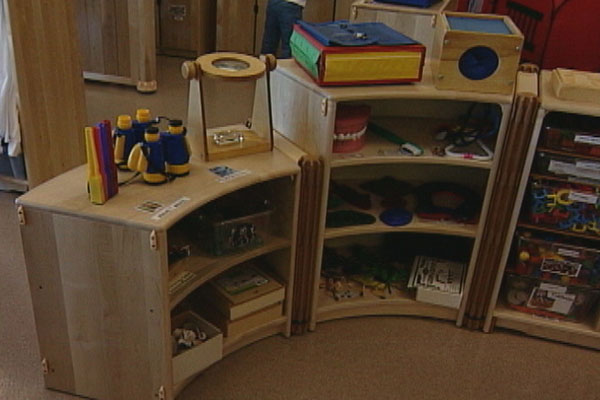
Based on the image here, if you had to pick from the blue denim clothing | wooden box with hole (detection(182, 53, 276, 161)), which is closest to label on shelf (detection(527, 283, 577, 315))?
wooden box with hole (detection(182, 53, 276, 161))

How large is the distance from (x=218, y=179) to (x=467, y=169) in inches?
45.7

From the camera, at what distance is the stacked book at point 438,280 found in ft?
7.72

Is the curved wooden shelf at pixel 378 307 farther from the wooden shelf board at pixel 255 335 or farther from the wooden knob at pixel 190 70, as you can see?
the wooden knob at pixel 190 70

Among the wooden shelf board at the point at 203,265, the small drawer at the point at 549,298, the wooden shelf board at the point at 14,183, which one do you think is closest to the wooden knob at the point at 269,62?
the wooden shelf board at the point at 203,265

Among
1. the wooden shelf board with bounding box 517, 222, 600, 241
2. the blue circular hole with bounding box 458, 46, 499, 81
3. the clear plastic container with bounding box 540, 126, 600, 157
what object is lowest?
the wooden shelf board with bounding box 517, 222, 600, 241

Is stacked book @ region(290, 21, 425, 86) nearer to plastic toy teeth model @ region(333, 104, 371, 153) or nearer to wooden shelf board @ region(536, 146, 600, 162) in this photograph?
plastic toy teeth model @ region(333, 104, 371, 153)

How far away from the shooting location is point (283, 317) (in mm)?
2248

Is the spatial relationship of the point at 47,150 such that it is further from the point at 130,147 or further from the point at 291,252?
the point at 291,252

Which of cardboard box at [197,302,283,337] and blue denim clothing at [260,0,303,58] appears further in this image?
blue denim clothing at [260,0,303,58]

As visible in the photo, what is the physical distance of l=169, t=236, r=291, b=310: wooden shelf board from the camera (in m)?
1.84

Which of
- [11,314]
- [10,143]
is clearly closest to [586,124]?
[11,314]

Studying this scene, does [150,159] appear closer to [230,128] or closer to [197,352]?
[230,128]

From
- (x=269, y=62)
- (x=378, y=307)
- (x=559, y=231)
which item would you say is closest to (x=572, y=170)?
(x=559, y=231)

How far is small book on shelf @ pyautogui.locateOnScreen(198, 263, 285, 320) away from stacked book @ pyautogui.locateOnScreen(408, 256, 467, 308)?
56cm
